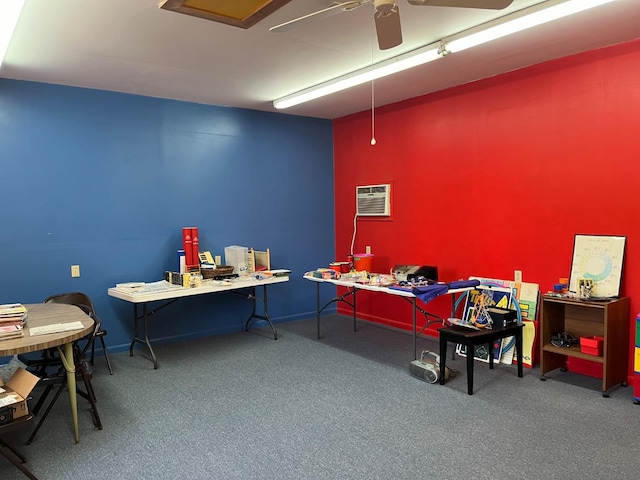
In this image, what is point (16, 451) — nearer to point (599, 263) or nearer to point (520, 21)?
point (520, 21)

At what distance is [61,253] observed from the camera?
4.65m

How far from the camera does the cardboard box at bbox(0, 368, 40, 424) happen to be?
2.40 m

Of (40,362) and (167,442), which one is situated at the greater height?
(40,362)

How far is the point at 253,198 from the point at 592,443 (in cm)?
430

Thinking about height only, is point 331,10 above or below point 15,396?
above

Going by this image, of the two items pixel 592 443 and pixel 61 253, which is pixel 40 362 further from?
pixel 592 443

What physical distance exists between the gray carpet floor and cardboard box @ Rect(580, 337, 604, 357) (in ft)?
1.01

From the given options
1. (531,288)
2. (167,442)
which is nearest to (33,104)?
(167,442)

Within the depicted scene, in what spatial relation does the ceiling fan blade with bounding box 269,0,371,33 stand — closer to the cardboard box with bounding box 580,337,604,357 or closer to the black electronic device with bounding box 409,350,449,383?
the black electronic device with bounding box 409,350,449,383

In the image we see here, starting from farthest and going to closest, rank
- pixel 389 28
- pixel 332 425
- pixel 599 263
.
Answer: pixel 599 263
pixel 332 425
pixel 389 28

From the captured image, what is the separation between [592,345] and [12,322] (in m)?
4.13

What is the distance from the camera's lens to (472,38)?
343cm

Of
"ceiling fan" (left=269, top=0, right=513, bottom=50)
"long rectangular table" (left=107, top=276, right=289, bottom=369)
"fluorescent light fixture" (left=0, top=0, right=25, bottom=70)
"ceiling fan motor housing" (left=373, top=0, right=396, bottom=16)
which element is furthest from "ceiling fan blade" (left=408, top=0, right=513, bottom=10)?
"long rectangular table" (left=107, top=276, right=289, bottom=369)

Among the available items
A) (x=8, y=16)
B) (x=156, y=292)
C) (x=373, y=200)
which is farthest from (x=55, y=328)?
(x=373, y=200)
